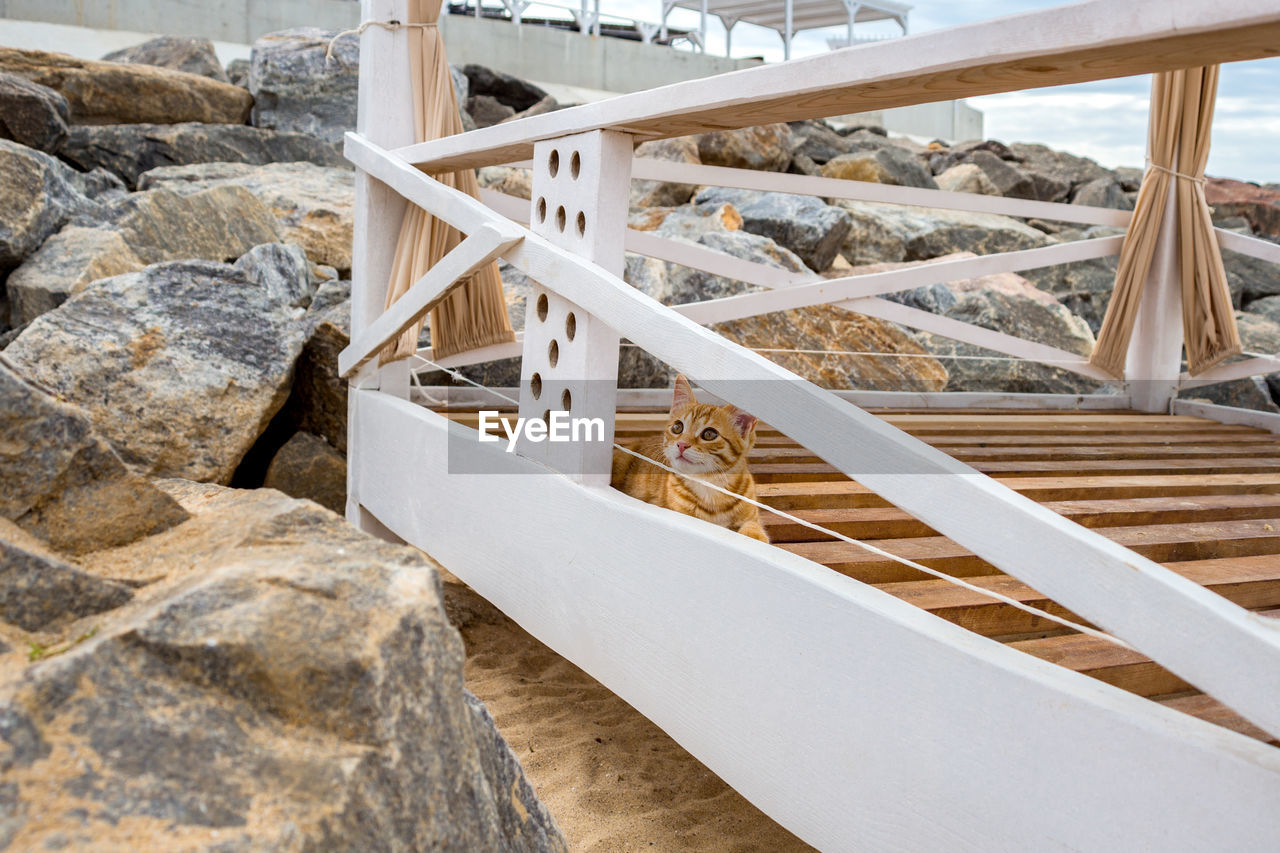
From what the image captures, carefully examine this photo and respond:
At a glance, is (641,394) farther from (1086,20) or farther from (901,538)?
(1086,20)

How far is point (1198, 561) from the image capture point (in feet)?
7.94

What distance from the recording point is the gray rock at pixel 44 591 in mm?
995

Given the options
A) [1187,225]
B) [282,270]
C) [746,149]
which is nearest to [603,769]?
[1187,225]

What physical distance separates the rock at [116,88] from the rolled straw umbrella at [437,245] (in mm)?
6632

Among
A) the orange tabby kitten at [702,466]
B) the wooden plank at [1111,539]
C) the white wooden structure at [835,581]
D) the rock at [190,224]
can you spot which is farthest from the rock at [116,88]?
the wooden plank at [1111,539]

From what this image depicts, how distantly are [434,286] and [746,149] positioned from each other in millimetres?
7461

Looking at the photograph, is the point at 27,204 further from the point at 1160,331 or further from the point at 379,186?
the point at 1160,331

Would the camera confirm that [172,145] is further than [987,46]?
Yes

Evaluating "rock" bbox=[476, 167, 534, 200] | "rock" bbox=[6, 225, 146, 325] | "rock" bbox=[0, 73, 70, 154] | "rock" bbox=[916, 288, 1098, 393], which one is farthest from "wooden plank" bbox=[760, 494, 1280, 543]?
"rock" bbox=[0, 73, 70, 154]

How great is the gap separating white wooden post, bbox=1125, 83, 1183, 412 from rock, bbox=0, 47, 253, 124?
812cm

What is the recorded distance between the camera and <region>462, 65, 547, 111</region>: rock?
1248cm

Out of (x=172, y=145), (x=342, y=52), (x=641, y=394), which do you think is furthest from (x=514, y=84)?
(x=641, y=394)

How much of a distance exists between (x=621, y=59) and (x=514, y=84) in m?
3.75

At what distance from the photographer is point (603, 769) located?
253 cm
